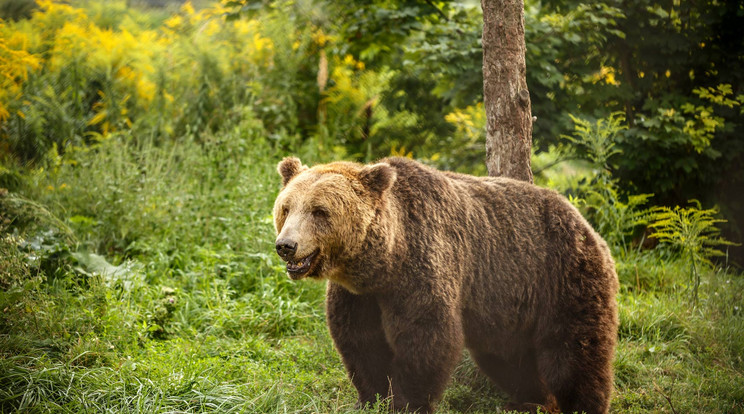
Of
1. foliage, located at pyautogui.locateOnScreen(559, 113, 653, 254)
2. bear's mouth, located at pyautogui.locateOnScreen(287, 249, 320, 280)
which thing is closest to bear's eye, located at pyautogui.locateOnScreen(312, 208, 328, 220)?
bear's mouth, located at pyautogui.locateOnScreen(287, 249, 320, 280)

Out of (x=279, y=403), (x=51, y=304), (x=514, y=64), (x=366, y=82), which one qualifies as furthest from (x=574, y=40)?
(x=51, y=304)

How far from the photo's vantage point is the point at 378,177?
143 inches

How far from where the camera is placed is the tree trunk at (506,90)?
4.82 metres

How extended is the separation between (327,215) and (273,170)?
4.14m

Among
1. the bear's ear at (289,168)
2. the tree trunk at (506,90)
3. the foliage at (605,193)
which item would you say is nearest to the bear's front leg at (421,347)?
the bear's ear at (289,168)

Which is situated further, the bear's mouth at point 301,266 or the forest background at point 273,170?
the forest background at point 273,170

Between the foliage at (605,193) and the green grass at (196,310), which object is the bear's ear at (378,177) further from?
the foliage at (605,193)

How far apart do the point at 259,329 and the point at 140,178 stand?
8.61 feet

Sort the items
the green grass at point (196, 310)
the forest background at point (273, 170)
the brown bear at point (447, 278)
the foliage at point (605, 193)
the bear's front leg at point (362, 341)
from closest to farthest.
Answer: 1. the brown bear at point (447, 278)
2. the green grass at point (196, 310)
3. the bear's front leg at point (362, 341)
4. the forest background at point (273, 170)
5. the foliage at point (605, 193)

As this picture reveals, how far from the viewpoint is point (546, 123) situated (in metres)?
6.94

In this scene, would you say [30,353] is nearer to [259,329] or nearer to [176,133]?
[259,329]

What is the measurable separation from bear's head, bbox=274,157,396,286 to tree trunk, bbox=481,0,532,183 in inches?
64.1

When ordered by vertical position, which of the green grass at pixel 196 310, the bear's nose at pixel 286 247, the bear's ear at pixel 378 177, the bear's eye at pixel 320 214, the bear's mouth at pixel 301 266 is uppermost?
the bear's ear at pixel 378 177

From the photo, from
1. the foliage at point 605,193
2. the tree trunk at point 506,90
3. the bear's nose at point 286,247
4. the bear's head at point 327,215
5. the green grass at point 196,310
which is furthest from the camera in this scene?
the foliage at point 605,193
